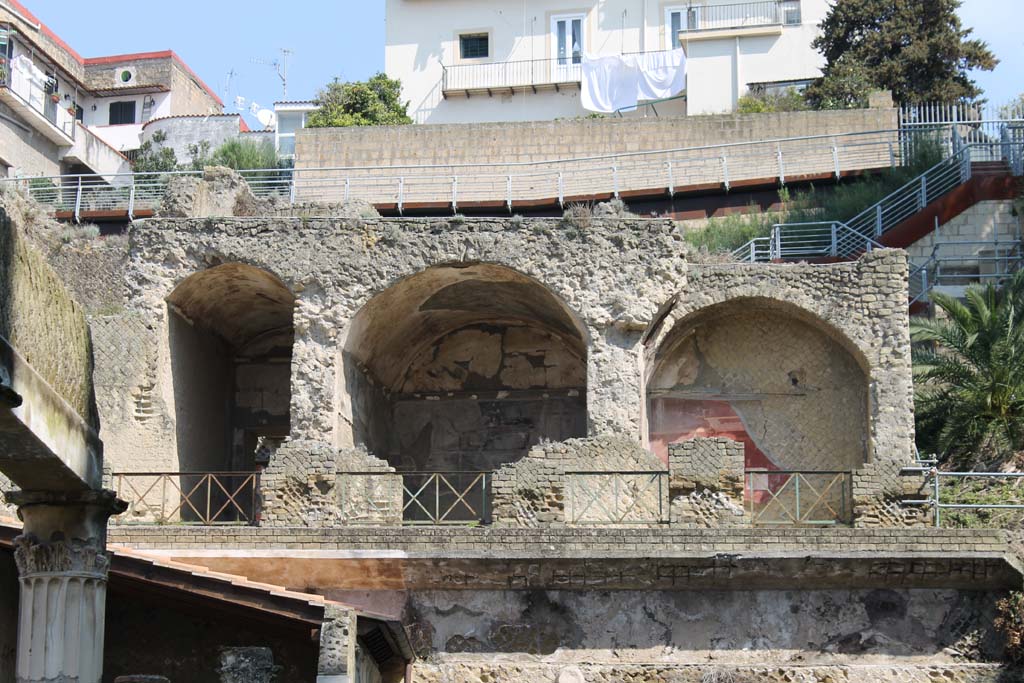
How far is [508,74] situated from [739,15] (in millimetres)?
5581

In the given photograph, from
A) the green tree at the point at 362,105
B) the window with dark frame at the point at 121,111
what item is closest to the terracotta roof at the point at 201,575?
the green tree at the point at 362,105

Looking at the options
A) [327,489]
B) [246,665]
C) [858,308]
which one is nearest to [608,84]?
[858,308]

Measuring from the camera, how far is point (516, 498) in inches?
790

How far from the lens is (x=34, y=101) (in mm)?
41281

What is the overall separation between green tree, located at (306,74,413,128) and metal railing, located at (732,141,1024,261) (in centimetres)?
1192

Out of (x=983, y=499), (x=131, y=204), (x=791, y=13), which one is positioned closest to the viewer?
(x=983, y=499)

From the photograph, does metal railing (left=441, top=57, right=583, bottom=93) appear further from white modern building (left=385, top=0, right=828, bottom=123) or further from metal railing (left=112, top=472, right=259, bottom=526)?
metal railing (left=112, top=472, right=259, bottom=526)

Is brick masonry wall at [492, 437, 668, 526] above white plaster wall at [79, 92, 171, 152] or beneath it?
beneath

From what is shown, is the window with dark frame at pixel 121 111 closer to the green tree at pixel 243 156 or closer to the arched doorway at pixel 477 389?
the green tree at pixel 243 156

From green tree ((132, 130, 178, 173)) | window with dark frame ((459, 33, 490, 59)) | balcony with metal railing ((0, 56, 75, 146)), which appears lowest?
green tree ((132, 130, 178, 173))

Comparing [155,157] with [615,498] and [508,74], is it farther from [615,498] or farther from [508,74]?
[615,498]

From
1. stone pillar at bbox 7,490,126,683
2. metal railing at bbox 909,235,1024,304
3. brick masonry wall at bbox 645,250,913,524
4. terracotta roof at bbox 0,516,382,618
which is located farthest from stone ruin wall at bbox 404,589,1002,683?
metal railing at bbox 909,235,1024,304

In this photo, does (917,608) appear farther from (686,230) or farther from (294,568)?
(686,230)

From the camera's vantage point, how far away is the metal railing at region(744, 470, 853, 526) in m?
21.2
